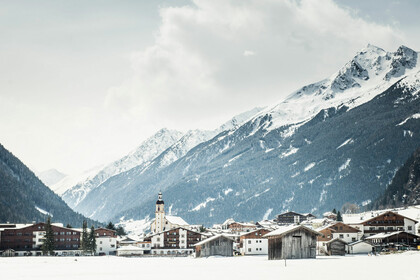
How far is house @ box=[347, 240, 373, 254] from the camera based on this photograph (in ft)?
427

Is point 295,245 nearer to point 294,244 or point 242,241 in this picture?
point 294,244

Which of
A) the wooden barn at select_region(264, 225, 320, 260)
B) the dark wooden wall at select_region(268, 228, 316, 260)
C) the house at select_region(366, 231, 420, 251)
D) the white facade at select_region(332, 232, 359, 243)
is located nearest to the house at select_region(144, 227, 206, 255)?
the white facade at select_region(332, 232, 359, 243)

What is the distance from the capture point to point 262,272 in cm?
6788

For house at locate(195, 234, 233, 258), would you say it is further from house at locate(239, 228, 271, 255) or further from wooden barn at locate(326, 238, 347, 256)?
wooden barn at locate(326, 238, 347, 256)

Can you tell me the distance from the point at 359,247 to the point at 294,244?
35.8 metres

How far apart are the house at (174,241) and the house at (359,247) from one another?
60.1 meters

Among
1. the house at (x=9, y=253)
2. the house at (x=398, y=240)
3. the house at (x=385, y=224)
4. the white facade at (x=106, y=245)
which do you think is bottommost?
the house at (x=9, y=253)

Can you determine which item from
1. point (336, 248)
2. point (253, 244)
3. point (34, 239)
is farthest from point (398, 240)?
point (34, 239)

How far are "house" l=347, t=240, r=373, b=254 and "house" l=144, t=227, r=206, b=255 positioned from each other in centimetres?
6009

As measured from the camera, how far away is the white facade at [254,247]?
14825 cm

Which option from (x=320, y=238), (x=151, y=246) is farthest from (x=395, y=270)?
(x=151, y=246)

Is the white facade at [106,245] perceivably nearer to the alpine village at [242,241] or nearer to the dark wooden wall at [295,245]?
the alpine village at [242,241]

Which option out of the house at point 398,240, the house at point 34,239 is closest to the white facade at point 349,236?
the house at point 398,240

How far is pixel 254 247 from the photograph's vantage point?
14912 centimetres
